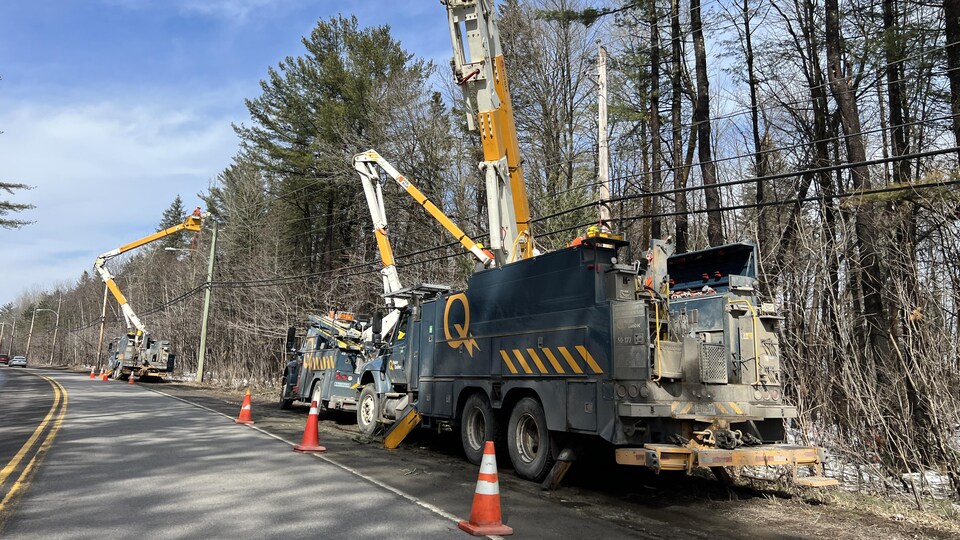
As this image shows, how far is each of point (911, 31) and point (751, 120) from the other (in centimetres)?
827

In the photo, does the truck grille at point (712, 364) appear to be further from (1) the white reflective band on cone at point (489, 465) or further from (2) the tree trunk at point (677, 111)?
(2) the tree trunk at point (677, 111)

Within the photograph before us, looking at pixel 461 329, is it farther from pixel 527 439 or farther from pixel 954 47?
pixel 954 47

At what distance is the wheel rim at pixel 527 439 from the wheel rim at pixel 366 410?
5336 mm

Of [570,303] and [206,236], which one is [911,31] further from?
[206,236]

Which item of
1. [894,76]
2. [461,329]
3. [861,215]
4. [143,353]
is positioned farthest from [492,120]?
[143,353]

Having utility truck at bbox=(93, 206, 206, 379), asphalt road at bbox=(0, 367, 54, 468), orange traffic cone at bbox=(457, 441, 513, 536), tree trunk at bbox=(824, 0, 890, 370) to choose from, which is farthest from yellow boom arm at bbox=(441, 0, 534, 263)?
utility truck at bbox=(93, 206, 206, 379)

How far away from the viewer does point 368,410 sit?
13.6 m

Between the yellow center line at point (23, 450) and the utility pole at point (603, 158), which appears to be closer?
the yellow center line at point (23, 450)

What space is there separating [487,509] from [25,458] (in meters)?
7.02

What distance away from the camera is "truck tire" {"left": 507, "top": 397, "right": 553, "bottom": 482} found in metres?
8.27

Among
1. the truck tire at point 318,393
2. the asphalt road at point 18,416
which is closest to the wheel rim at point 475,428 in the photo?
the asphalt road at point 18,416

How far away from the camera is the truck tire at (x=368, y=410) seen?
1316 centimetres

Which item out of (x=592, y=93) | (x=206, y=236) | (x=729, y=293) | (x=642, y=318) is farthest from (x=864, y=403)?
(x=206, y=236)

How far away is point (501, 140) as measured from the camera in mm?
12594
